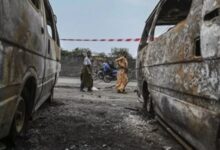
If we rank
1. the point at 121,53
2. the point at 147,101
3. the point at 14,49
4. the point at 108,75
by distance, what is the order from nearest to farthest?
the point at 14,49, the point at 147,101, the point at 121,53, the point at 108,75

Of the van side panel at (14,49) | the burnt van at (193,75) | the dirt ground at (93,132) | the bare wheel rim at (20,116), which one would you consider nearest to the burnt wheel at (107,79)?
the dirt ground at (93,132)

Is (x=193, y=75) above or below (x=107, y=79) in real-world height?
above

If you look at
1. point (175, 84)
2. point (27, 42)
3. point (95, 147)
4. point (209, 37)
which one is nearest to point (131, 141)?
point (95, 147)

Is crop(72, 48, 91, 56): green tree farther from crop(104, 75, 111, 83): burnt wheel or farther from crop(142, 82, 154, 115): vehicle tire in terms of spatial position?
crop(142, 82, 154, 115): vehicle tire

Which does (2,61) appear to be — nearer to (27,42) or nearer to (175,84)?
(27,42)

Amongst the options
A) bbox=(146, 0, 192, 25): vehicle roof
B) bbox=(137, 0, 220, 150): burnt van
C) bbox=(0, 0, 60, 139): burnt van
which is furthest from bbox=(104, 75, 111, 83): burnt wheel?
bbox=(0, 0, 60, 139): burnt van

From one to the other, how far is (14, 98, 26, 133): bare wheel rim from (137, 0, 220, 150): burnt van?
163cm

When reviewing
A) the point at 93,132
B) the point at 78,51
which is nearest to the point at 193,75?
the point at 93,132

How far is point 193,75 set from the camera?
332cm

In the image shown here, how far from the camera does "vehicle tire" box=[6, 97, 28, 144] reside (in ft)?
12.9

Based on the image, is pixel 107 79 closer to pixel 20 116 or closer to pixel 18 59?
pixel 20 116

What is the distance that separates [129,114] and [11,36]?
14.8 feet

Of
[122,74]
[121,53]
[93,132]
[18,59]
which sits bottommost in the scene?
[93,132]

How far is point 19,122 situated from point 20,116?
0.08m
